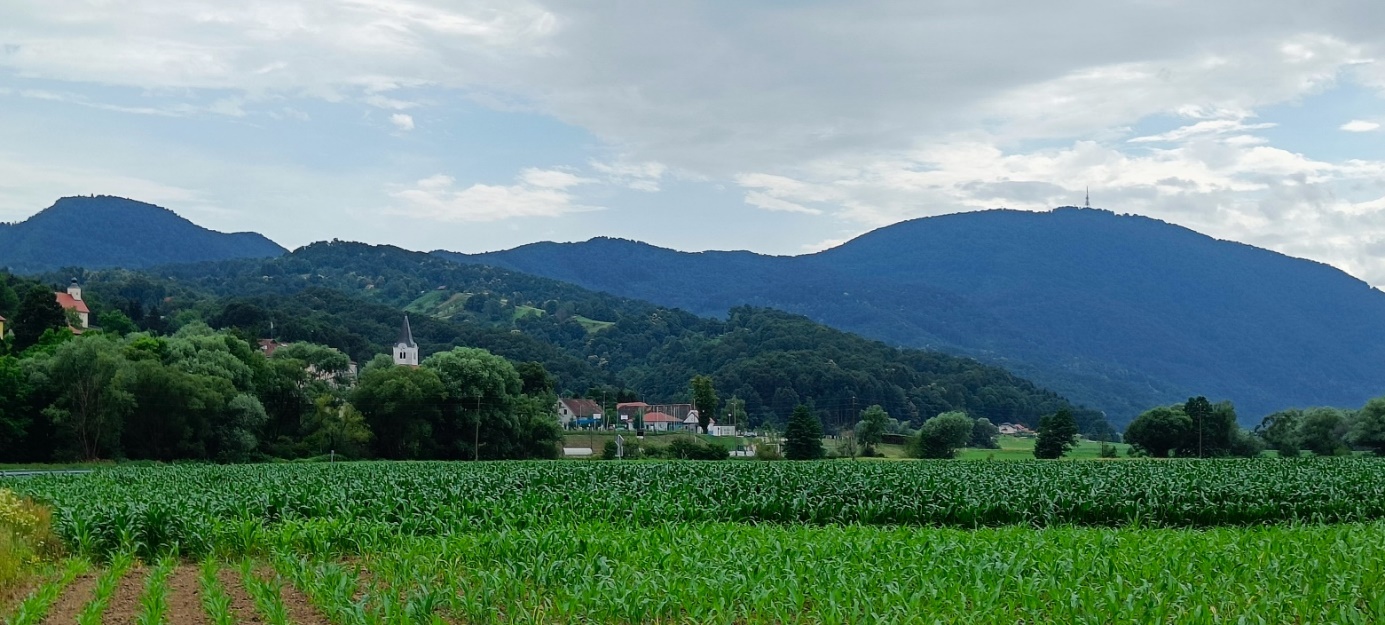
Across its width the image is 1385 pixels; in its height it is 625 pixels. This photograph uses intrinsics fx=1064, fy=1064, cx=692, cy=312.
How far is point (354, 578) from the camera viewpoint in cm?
1517

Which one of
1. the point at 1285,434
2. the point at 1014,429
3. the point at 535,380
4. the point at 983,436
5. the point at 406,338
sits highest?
the point at 406,338

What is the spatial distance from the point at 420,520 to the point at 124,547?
5554mm

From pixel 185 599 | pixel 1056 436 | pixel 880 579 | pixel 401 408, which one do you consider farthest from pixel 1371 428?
pixel 185 599

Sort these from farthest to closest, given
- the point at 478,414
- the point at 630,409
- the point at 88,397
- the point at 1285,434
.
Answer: the point at 630,409 → the point at 1285,434 → the point at 478,414 → the point at 88,397

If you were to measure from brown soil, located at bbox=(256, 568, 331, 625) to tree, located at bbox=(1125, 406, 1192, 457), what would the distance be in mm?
85955

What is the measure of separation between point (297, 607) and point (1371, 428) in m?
94.2

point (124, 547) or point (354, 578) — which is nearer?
point (354, 578)

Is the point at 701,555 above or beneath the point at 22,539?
above

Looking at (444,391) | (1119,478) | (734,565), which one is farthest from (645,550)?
(444,391)

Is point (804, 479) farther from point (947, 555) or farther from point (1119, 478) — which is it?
point (947, 555)

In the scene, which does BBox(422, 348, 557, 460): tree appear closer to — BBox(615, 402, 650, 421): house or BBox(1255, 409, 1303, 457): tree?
BBox(1255, 409, 1303, 457): tree

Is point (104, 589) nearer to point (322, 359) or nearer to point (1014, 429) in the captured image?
point (322, 359)

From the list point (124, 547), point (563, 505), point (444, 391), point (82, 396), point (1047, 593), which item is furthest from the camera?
point (444, 391)

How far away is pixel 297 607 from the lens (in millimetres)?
14258
